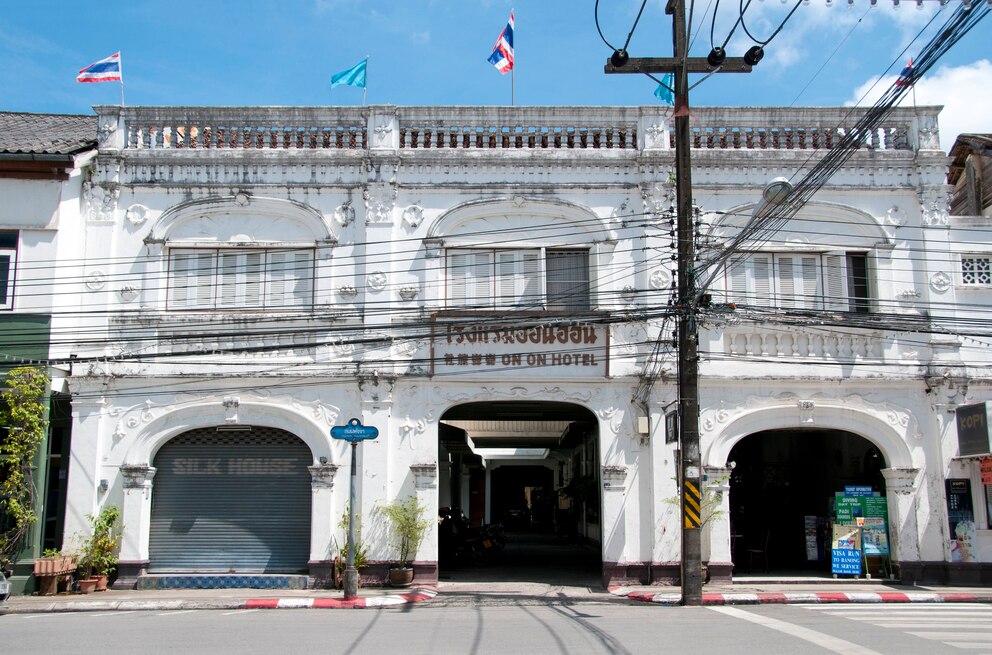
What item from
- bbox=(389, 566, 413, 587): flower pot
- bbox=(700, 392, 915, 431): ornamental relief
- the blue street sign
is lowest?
bbox=(389, 566, 413, 587): flower pot

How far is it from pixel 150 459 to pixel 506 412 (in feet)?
27.5

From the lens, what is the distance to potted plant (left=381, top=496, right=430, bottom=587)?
1831 centimetres

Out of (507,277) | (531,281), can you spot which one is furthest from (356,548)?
(531,281)

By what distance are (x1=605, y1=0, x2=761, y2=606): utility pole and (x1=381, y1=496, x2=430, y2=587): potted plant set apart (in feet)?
17.1

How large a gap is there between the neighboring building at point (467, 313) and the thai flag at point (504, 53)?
0.95 metres

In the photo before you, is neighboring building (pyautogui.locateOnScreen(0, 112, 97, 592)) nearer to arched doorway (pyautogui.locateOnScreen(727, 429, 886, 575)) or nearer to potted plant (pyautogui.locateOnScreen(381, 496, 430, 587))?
potted plant (pyautogui.locateOnScreen(381, 496, 430, 587))

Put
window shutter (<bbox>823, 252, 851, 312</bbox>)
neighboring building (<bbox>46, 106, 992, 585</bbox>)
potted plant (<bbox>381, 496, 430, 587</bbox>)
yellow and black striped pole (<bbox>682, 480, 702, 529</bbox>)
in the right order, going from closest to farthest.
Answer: yellow and black striped pole (<bbox>682, 480, 702, 529</bbox>) < potted plant (<bbox>381, 496, 430, 587</bbox>) < neighboring building (<bbox>46, 106, 992, 585</bbox>) < window shutter (<bbox>823, 252, 851, 312</bbox>)

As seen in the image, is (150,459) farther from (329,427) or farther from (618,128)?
(618,128)

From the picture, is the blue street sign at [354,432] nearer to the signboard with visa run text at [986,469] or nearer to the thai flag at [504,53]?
the thai flag at [504,53]

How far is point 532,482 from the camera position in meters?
56.5

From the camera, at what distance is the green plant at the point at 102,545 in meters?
18.0

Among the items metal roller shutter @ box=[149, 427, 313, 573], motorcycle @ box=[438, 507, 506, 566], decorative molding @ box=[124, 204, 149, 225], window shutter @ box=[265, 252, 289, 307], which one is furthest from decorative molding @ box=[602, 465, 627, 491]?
decorative molding @ box=[124, 204, 149, 225]

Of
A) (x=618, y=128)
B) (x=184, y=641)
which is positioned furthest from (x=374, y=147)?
(x=184, y=641)

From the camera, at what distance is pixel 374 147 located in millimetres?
19844
